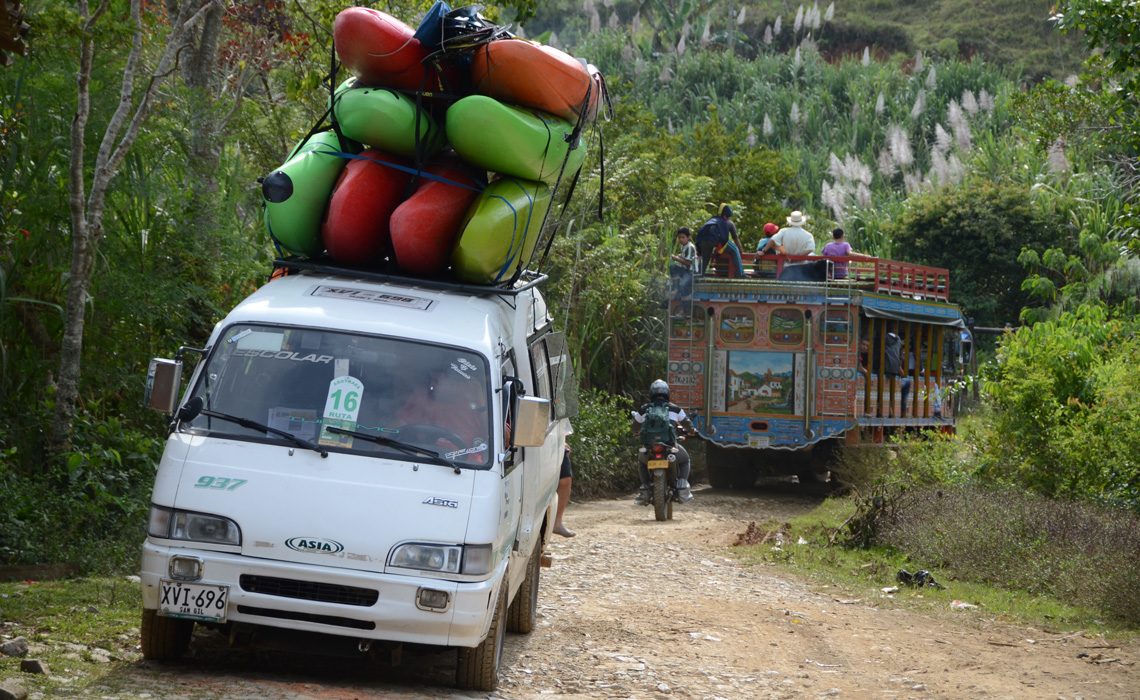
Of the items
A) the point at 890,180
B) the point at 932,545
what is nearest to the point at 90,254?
the point at 932,545

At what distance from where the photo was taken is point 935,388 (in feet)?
66.1

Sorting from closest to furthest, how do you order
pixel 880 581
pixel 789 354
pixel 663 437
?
1. pixel 880 581
2. pixel 663 437
3. pixel 789 354

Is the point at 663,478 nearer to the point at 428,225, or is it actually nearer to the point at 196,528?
the point at 428,225

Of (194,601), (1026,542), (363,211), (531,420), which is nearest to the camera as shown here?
(194,601)

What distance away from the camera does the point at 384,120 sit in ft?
25.2

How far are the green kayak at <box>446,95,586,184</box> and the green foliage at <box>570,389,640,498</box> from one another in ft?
32.0

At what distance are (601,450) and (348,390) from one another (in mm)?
11443

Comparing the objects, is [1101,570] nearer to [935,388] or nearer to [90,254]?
[90,254]

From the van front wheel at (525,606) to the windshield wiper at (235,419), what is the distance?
2105 millimetres

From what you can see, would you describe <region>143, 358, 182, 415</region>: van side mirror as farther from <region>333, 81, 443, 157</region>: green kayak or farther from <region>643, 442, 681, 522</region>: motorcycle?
<region>643, 442, 681, 522</region>: motorcycle

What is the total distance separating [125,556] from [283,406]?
11.1 feet

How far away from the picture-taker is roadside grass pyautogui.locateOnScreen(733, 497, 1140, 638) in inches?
379

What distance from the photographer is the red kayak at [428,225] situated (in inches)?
288

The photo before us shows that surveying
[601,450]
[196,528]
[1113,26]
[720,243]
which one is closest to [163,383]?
[196,528]
